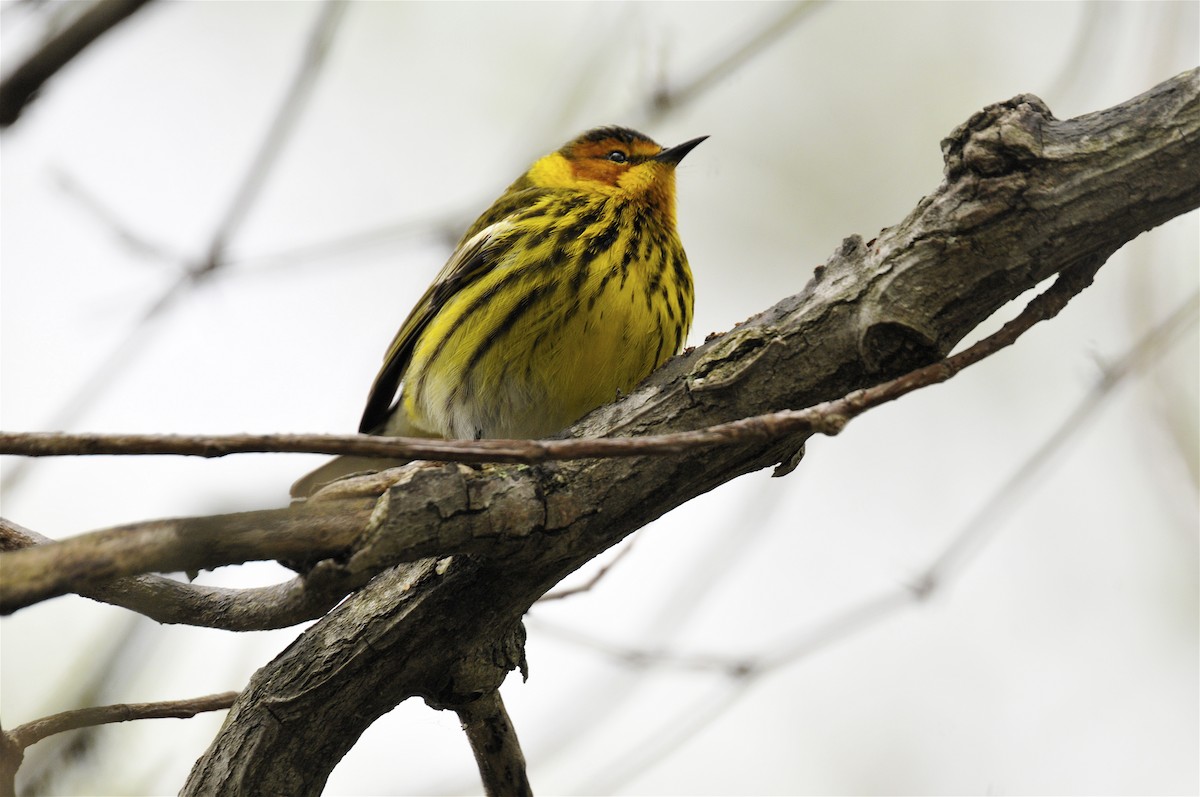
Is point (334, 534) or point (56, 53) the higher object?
point (56, 53)

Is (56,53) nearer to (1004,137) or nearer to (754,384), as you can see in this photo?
(754,384)

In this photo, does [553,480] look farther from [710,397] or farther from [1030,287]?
[1030,287]

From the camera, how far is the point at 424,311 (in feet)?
14.2

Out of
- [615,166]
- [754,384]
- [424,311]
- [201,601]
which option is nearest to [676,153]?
[615,166]

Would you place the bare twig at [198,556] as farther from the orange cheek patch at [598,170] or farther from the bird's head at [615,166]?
the orange cheek patch at [598,170]

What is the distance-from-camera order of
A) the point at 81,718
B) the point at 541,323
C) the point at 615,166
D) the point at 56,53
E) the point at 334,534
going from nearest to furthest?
the point at 56,53, the point at 334,534, the point at 81,718, the point at 541,323, the point at 615,166

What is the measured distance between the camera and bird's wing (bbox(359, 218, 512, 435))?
4.13 metres

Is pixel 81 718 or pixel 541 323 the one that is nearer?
pixel 81 718

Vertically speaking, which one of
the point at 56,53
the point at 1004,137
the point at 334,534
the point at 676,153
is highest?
the point at 676,153

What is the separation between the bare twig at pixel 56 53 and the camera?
54.7 inches

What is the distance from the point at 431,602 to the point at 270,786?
534 mm

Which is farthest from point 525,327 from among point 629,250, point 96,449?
point 96,449

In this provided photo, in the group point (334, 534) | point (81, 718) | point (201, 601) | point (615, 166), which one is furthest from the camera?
point (615, 166)

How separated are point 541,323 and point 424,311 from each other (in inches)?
34.5
